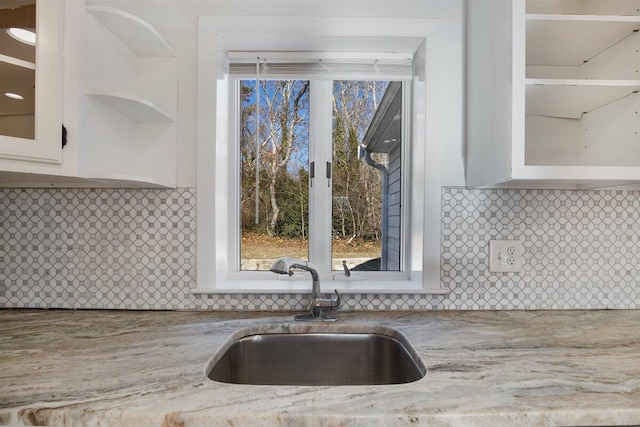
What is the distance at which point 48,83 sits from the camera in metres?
0.96

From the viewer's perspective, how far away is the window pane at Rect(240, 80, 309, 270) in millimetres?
1541

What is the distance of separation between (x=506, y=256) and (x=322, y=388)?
0.92 meters

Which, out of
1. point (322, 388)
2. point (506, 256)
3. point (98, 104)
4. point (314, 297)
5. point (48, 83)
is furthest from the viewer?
point (506, 256)

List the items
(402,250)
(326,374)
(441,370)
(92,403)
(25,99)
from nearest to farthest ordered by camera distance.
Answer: (92,403)
(441,370)
(25,99)
(326,374)
(402,250)

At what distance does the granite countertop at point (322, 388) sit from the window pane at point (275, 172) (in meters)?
0.44

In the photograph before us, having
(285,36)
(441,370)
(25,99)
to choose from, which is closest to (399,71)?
(285,36)

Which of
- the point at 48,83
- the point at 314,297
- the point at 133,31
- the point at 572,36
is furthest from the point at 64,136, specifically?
the point at 572,36

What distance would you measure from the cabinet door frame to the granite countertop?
1.74 ft

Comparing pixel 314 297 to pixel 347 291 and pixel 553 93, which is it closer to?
pixel 347 291

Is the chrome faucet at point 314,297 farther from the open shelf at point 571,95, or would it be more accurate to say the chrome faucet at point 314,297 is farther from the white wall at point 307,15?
the open shelf at point 571,95

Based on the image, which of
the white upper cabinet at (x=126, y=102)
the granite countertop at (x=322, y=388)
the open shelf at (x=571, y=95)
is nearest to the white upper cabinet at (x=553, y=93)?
the open shelf at (x=571, y=95)

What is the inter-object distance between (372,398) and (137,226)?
1045 mm

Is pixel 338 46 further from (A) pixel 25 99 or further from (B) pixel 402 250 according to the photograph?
(A) pixel 25 99

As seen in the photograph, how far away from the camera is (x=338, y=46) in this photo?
1407mm
